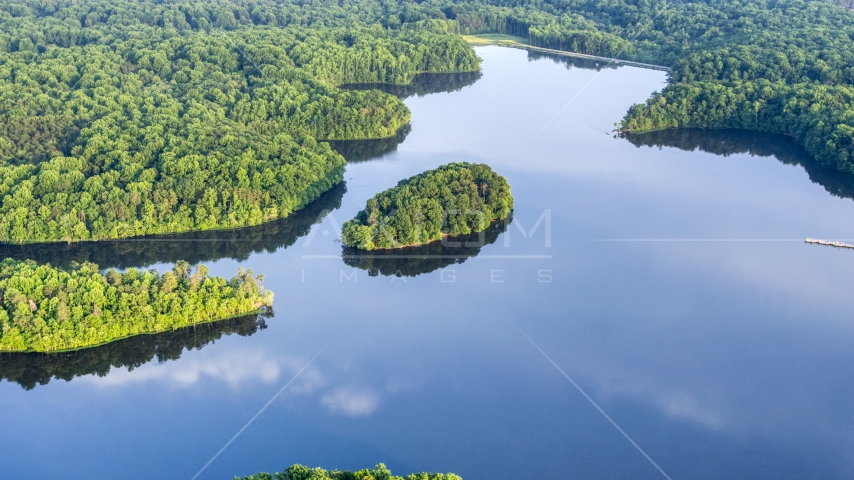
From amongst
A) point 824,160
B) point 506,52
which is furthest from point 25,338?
point 506,52

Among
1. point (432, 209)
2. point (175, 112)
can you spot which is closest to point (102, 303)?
point (432, 209)

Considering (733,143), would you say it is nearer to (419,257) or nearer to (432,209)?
(432,209)

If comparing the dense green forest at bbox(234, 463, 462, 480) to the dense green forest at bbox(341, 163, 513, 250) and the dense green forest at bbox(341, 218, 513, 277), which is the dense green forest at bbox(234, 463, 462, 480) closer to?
the dense green forest at bbox(341, 218, 513, 277)

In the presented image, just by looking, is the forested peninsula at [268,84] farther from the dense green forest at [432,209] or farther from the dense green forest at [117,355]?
the dense green forest at [117,355]

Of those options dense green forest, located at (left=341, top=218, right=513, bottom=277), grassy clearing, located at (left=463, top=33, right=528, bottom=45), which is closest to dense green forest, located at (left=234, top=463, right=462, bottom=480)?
dense green forest, located at (left=341, top=218, right=513, bottom=277)

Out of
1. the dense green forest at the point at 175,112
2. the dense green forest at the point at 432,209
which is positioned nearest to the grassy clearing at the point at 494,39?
the dense green forest at the point at 175,112

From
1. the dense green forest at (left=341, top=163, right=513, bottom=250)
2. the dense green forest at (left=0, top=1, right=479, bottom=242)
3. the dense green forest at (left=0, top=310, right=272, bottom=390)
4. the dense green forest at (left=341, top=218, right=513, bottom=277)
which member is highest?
the dense green forest at (left=0, top=1, right=479, bottom=242)
